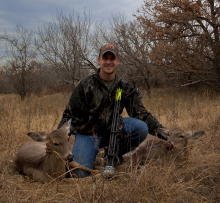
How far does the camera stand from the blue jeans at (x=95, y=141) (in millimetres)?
5566

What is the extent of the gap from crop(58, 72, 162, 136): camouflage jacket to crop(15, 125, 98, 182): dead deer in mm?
421

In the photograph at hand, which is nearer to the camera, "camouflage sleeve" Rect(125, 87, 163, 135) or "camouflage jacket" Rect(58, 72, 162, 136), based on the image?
"camouflage jacket" Rect(58, 72, 162, 136)

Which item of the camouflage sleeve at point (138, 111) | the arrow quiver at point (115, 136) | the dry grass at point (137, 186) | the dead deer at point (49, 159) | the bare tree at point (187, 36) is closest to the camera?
the dry grass at point (137, 186)

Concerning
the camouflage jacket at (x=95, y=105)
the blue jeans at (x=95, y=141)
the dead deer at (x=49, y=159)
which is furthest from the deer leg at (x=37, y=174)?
the camouflage jacket at (x=95, y=105)

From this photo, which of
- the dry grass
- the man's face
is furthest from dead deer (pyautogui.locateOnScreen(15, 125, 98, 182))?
the man's face

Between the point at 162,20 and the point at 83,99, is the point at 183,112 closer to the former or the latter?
the point at 83,99

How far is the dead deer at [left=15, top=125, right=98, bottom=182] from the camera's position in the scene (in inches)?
200

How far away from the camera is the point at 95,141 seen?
18.5 ft

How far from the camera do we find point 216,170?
519 cm

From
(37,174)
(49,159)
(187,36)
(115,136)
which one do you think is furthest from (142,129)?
(187,36)

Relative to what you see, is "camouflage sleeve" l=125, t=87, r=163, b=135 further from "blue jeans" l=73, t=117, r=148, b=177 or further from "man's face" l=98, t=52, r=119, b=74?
"man's face" l=98, t=52, r=119, b=74

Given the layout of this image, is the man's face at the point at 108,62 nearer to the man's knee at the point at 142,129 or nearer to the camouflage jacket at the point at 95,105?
the camouflage jacket at the point at 95,105

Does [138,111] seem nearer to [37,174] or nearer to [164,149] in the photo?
[164,149]

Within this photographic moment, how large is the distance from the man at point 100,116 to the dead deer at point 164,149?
19cm
